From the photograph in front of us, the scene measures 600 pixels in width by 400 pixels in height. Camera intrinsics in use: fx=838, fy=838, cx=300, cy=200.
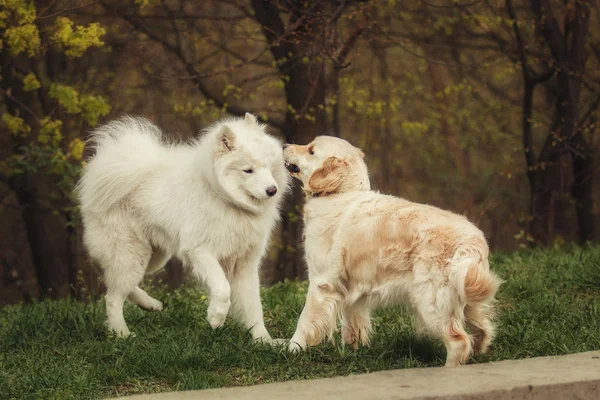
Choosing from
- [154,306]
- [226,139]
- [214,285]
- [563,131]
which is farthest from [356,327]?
[563,131]

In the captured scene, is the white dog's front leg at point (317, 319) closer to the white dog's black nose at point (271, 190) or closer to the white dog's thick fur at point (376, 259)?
the white dog's thick fur at point (376, 259)

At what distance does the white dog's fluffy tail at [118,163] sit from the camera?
275 inches

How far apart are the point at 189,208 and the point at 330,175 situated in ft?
3.98

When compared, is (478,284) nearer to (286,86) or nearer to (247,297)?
(247,297)

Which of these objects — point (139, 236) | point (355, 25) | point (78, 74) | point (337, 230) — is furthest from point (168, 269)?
point (337, 230)

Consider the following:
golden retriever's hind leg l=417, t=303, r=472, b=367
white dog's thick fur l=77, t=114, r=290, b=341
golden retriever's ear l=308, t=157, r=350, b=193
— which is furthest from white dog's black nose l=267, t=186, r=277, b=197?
golden retriever's hind leg l=417, t=303, r=472, b=367

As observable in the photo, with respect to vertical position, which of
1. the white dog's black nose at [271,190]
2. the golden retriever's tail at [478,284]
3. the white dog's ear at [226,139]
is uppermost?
the white dog's ear at [226,139]

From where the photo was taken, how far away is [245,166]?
20.5ft

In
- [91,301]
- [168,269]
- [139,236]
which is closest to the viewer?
[139,236]

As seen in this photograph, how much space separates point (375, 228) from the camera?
5605 millimetres

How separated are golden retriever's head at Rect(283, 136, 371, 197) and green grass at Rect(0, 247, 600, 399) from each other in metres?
1.12

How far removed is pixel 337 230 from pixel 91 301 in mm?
3663

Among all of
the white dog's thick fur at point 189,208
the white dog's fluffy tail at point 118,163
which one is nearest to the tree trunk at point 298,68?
the white dog's fluffy tail at point 118,163

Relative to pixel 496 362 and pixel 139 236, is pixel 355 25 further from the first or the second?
pixel 496 362
